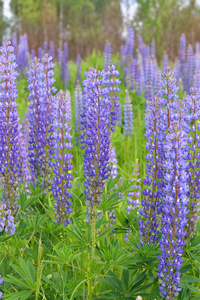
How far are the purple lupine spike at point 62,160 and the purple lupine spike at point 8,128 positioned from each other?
330mm

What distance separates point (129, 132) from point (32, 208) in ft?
8.23

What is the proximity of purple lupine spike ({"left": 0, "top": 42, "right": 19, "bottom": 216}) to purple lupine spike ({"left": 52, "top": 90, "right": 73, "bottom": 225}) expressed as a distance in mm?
330

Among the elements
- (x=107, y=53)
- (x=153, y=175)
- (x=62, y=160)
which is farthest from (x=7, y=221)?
(x=107, y=53)

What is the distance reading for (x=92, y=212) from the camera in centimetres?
203

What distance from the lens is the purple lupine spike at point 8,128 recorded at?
238 centimetres

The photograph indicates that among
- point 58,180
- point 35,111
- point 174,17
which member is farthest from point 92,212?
point 174,17

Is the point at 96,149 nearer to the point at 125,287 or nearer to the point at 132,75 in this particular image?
the point at 125,287

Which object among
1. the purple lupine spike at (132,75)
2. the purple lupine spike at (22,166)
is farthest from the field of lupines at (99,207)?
the purple lupine spike at (132,75)

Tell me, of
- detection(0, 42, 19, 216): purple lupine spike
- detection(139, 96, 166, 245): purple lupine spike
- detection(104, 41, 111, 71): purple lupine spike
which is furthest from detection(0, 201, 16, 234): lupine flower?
detection(104, 41, 111, 71): purple lupine spike

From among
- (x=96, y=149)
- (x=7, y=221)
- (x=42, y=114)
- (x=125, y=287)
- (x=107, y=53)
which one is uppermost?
(x=107, y=53)

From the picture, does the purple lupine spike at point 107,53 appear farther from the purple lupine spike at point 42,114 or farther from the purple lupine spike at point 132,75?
the purple lupine spike at point 42,114

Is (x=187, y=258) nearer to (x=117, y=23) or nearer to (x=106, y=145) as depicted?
(x=106, y=145)

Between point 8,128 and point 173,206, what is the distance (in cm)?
127

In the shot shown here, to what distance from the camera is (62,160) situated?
2248mm
